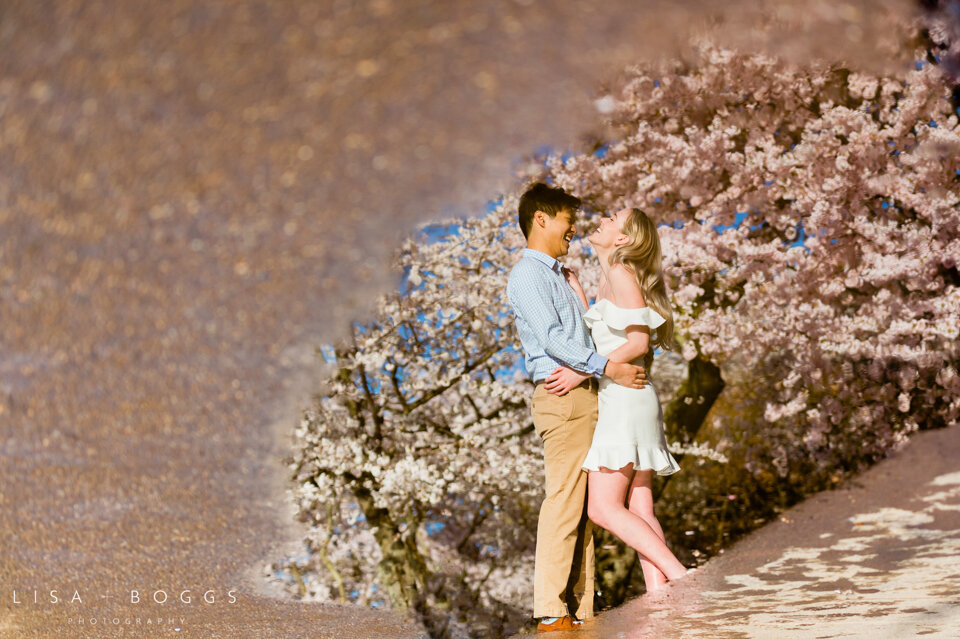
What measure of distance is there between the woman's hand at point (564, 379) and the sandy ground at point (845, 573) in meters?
1.05

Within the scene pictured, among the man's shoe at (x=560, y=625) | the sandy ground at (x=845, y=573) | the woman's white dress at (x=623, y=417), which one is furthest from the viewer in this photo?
the woman's white dress at (x=623, y=417)

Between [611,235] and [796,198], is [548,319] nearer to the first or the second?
[611,235]

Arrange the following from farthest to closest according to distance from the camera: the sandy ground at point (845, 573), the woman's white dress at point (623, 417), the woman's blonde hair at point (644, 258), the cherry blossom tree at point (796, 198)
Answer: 1. the cherry blossom tree at point (796, 198)
2. the woman's blonde hair at point (644, 258)
3. the woman's white dress at point (623, 417)
4. the sandy ground at point (845, 573)

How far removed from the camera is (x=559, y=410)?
12.9ft

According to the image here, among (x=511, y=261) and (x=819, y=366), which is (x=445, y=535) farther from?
(x=819, y=366)

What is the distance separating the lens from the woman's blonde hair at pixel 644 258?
13.5 feet

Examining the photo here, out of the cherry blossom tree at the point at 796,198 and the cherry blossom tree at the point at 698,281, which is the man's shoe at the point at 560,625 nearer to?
the cherry blossom tree at the point at 698,281

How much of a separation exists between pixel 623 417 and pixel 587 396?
191mm

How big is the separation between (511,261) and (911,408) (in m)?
4.44

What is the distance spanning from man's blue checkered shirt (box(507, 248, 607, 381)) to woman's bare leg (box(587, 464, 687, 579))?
52 cm

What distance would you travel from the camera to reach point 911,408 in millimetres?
8570

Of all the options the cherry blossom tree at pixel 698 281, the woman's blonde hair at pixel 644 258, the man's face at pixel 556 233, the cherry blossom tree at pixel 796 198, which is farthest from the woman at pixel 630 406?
the cherry blossom tree at pixel 796 198

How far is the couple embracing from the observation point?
3.88 meters

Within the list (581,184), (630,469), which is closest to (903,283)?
(581,184)
